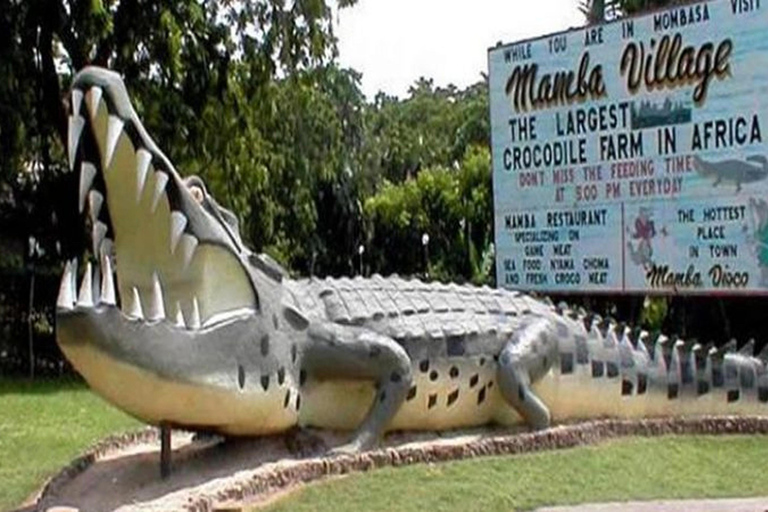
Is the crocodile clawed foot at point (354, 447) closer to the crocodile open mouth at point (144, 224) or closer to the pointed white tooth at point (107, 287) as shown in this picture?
the crocodile open mouth at point (144, 224)

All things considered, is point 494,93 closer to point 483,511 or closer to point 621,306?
point 621,306

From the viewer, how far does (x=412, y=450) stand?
726cm

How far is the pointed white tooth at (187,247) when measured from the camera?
6.71 metres

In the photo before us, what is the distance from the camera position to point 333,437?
749 cm

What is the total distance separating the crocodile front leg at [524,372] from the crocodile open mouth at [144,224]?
173cm

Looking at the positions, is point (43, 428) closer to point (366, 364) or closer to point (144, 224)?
point (366, 364)

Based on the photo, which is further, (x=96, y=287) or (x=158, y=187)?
(x=158, y=187)

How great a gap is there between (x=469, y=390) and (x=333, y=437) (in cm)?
96

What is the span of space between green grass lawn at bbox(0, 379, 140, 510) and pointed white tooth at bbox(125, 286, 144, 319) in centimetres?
152

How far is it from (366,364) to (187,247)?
4.28ft

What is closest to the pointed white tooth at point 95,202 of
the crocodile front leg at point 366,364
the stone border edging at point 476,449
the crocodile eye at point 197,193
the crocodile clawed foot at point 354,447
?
the crocodile eye at point 197,193

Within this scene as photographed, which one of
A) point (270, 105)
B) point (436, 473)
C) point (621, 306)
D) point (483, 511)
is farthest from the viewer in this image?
point (270, 105)

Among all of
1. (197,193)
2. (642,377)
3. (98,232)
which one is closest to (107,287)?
(98,232)

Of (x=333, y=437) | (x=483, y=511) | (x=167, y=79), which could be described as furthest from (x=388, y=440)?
(x=167, y=79)
